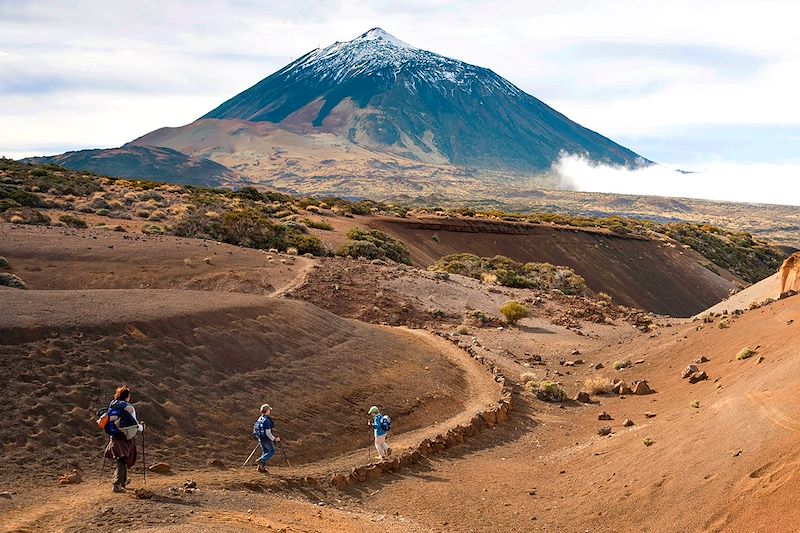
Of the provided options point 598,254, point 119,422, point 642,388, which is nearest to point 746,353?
point 642,388

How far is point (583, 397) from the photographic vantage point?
1994 cm

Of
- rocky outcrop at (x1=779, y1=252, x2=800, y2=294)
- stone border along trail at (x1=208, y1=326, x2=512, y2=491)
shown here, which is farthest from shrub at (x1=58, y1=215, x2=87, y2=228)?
rocky outcrop at (x1=779, y1=252, x2=800, y2=294)

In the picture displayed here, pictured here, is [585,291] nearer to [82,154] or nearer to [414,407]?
[414,407]

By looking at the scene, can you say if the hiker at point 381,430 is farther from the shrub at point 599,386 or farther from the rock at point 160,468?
the shrub at point 599,386

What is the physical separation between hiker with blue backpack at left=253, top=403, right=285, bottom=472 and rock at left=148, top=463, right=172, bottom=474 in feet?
4.57

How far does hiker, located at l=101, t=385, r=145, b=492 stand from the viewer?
9.98m

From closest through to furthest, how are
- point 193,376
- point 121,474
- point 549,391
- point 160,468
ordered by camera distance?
point 121,474 < point 160,468 < point 193,376 < point 549,391

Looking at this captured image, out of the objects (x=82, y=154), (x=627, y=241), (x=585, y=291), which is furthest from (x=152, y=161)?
(x=585, y=291)

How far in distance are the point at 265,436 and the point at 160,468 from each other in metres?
1.63

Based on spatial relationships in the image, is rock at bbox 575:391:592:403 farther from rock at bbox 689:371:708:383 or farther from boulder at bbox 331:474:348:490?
boulder at bbox 331:474:348:490

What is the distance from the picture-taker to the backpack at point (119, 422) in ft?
32.9

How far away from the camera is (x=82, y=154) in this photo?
551 ft

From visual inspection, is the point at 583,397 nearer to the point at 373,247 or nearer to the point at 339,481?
the point at 339,481

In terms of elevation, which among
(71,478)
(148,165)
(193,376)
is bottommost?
(71,478)
